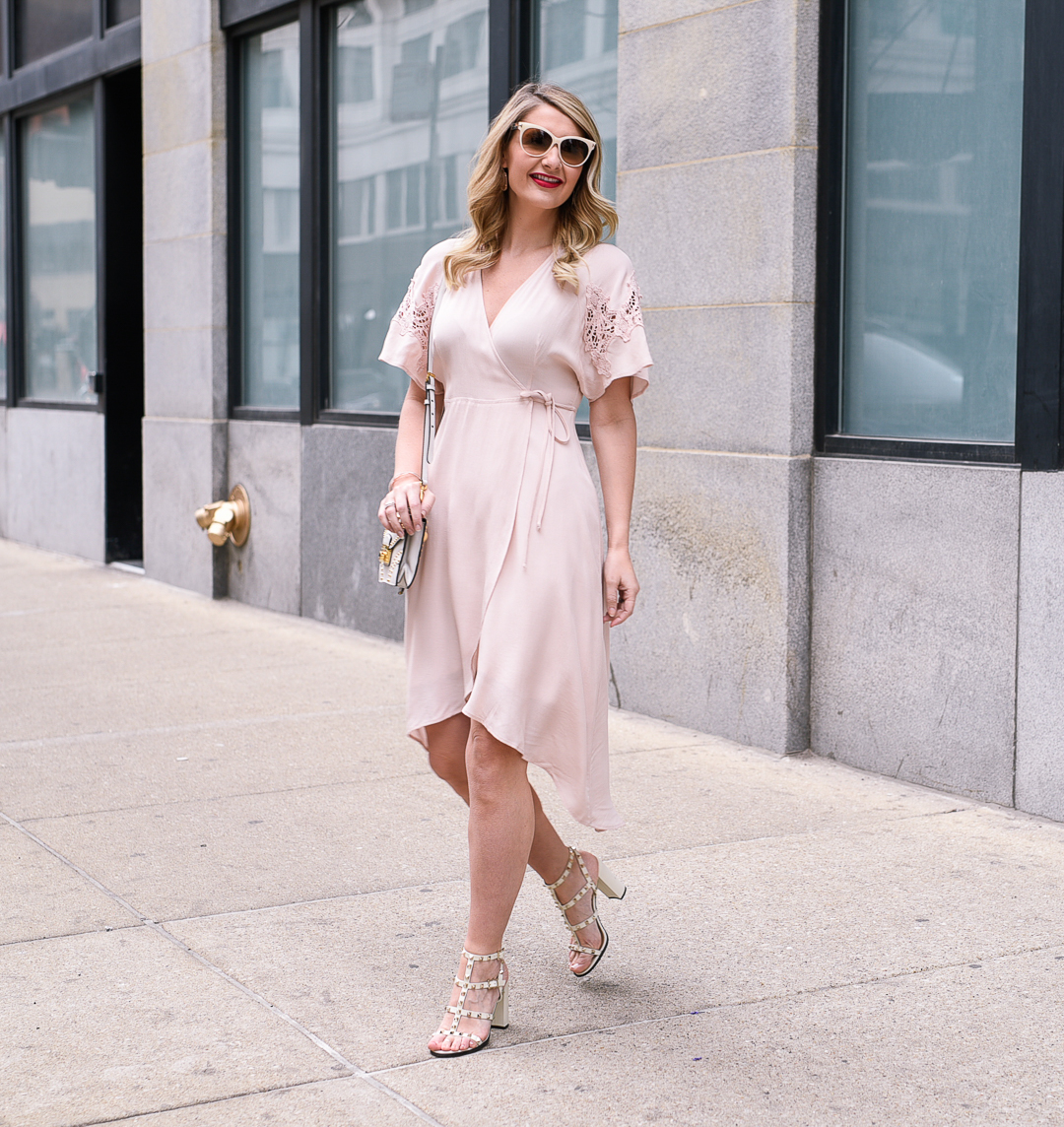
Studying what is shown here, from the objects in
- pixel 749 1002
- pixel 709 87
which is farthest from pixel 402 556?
pixel 709 87

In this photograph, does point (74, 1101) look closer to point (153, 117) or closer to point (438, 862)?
point (438, 862)

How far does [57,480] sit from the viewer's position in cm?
1266

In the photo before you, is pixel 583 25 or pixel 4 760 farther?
pixel 583 25

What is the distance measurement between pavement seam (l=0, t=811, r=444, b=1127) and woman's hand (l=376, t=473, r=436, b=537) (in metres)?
1.07

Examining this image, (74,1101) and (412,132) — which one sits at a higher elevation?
(412,132)

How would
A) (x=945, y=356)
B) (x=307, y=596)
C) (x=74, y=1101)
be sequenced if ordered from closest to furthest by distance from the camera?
(x=74, y=1101) → (x=945, y=356) → (x=307, y=596)

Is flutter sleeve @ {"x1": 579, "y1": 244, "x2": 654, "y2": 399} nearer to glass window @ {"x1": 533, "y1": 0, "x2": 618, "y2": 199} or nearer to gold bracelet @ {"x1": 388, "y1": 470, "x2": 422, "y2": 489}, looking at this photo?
gold bracelet @ {"x1": 388, "y1": 470, "x2": 422, "y2": 489}

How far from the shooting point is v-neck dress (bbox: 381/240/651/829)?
342cm

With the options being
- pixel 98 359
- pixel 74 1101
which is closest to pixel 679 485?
pixel 74 1101

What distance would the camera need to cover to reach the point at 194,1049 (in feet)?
10.9

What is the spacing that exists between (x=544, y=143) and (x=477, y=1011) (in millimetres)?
1829

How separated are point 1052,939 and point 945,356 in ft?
7.54

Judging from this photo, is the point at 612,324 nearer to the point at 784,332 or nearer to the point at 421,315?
the point at 421,315

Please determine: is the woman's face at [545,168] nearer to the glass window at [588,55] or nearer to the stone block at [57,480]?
the glass window at [588,55]
